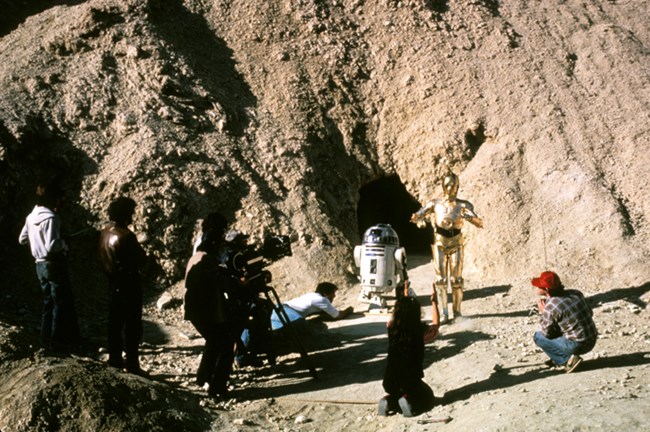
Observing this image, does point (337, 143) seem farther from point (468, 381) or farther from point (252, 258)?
point (468, 381)

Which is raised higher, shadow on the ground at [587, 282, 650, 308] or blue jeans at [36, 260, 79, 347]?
blue jeans at [36, 260, 79, 347]

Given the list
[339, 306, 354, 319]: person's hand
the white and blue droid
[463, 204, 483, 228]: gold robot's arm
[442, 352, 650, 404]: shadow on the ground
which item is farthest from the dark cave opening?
[442, 352, 650, 404]: shadow on the ground

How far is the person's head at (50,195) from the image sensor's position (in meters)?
7.17

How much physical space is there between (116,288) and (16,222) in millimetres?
4788

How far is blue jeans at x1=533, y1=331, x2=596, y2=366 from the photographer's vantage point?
671 cm

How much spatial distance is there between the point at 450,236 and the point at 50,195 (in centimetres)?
519

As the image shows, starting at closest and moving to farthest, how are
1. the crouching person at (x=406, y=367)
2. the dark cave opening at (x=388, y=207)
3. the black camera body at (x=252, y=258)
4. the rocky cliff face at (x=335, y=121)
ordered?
the crouching person at (x=406, y=367)
the black camera body at (x=252, y=258)
the rocky cliff face at (x=335, y=121)
the dark cave opening at (x=388, y=207)

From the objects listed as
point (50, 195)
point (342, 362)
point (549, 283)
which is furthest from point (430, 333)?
point (50, 195)

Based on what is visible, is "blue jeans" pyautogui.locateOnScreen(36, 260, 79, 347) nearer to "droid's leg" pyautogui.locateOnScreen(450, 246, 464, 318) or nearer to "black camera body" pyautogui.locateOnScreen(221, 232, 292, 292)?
"black camera body" pyautogui.locateOnScreen(221, 232, 292, 292)

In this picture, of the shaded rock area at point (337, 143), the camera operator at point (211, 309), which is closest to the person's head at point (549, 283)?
the shaded rock area at point (337, 143)

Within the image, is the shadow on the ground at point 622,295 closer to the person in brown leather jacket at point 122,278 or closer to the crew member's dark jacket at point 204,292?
the crew member's dark jacket at point 204,292

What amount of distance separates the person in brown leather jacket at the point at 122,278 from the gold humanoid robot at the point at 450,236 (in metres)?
4.31

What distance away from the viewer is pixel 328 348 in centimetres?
841

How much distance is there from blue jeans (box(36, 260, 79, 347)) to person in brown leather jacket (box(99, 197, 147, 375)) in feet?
2.42
